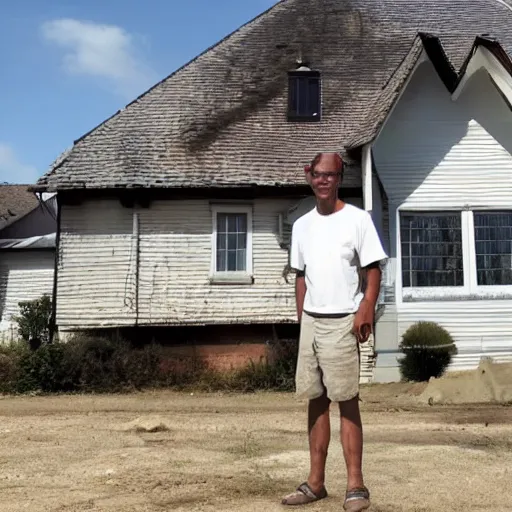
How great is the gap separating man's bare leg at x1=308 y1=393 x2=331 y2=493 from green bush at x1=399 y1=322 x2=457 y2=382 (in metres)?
7.73

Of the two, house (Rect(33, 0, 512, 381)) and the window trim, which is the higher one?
the window trim

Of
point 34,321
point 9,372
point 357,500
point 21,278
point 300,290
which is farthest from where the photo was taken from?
point 21,278

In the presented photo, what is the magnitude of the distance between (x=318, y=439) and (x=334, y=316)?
85 cm

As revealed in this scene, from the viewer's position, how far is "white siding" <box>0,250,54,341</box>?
19062mm

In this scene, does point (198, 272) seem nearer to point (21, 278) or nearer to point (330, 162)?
point (330, 162)

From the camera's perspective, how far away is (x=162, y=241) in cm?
1278

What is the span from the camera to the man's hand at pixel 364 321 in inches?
152

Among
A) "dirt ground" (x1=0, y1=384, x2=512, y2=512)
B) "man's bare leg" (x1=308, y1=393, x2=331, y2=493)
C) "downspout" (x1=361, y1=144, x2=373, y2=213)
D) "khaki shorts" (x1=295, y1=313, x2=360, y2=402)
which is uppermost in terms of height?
"downspout" (x1=361, y1=144, x2=373, y2=213)

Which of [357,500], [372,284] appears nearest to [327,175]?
[372,284]

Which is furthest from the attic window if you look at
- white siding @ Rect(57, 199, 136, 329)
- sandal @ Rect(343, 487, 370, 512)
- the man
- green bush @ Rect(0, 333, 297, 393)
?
sandal @ Rect(343, 487, 370, 512)

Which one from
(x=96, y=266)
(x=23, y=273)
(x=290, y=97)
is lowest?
(x=96, y=266)

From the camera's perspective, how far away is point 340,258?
3.99m

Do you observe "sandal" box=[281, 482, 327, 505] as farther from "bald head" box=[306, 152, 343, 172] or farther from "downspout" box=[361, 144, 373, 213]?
"downspout" box=[361, 144, 373, 213]

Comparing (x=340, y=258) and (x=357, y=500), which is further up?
(x=340, y=258)
